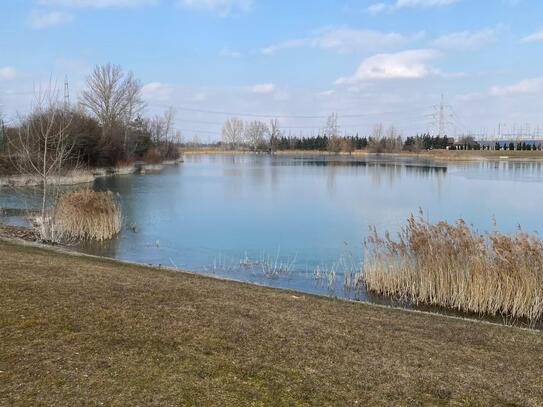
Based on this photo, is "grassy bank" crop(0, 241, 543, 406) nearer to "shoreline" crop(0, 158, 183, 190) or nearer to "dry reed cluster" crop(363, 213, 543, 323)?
"dry reed cluster" crop(363, 213, 543, 323)

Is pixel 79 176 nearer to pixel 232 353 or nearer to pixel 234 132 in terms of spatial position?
pixel 232 353

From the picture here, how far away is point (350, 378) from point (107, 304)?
114 inches

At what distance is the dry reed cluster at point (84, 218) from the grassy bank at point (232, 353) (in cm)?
867

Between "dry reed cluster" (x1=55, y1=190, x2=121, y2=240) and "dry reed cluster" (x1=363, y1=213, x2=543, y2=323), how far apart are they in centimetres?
A: 850

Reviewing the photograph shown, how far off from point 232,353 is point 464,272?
19.9 feet

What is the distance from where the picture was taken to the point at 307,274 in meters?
11.6

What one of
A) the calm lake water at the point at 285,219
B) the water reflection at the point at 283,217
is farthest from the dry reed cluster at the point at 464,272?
the calm lake water at the point at 285,219

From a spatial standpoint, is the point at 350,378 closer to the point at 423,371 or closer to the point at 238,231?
the point at 423,371

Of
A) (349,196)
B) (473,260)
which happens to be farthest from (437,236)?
(349,196)

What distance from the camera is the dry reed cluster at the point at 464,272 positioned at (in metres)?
8.43

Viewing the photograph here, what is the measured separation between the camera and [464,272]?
9023 mm

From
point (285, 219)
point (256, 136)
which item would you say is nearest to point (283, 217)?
point (285, 219)

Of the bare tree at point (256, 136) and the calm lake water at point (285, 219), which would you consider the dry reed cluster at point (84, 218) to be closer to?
the calm lake water at point (285, 219)

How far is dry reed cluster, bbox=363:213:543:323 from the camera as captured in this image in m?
8.43
